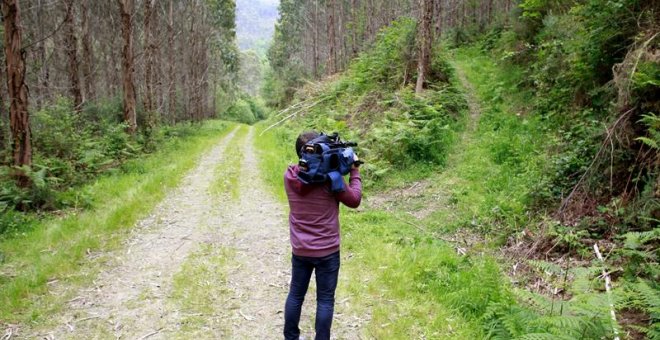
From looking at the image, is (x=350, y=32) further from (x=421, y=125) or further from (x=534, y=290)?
(x=534, y=290)

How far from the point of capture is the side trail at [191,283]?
4.59m

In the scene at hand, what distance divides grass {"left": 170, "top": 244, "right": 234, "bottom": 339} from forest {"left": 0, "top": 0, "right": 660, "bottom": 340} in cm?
3

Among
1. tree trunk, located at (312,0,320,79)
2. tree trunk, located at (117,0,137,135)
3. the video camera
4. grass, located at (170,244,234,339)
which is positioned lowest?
grass, located at (170,244,234,339)

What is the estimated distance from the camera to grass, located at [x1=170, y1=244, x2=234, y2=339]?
15.3 feet

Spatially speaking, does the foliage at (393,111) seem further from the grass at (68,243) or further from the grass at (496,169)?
the grass at (68,243)

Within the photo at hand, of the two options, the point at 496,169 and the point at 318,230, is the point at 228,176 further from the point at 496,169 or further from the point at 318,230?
the point at 318,230

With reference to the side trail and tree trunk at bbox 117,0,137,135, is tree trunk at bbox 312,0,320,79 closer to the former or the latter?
tree trunk at bbox 117,0,137,135

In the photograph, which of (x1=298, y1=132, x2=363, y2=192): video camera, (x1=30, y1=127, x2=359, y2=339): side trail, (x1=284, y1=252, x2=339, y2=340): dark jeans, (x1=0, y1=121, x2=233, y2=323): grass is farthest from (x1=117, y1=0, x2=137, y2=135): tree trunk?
(x1=298, y1=132, x2=363, y2=192): video camera

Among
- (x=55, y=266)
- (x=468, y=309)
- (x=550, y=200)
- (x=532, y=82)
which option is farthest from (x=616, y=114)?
(x=55, y=266)

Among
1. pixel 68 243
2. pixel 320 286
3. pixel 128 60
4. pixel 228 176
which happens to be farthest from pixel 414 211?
pixel 128 60

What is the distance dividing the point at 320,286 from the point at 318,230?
53cm

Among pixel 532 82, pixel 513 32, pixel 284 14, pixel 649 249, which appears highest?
pixel 284 14

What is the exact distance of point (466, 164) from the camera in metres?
10.2

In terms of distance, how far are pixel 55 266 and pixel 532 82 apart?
13.0 m
